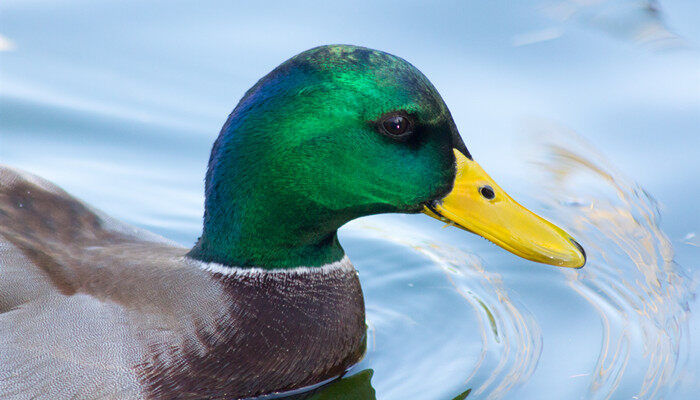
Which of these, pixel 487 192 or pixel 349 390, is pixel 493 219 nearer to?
pixel 487 192

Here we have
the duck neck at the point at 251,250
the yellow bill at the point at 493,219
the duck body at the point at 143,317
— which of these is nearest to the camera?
the duck body at the point at 143,317

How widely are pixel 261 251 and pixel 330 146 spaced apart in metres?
0.50

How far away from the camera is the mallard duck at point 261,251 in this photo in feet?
11.9

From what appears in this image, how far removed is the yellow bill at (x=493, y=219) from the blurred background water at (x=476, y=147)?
62 cm

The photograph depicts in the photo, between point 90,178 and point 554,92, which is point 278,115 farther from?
point 554,92

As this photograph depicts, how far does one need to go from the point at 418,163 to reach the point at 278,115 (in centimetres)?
49

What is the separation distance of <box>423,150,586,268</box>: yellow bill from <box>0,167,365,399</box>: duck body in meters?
0.60

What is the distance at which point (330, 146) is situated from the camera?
12.2 ft

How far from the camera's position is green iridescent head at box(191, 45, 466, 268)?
3.64 metres

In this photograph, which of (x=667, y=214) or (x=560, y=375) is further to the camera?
(x=667, y=214)

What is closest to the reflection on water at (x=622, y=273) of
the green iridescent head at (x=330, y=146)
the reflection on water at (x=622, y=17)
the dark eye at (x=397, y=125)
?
the reflection on water at (x=622, y=17)

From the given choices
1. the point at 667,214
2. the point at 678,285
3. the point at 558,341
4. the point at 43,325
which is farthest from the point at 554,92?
the point at 43,325

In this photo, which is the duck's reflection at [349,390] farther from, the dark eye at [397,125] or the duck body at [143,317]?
the dark eye at [397,125]

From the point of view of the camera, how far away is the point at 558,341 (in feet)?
14.6
